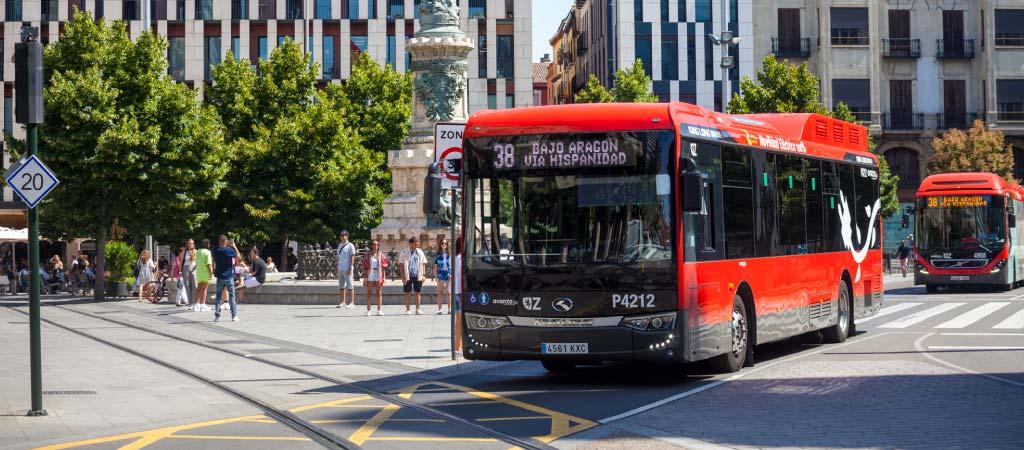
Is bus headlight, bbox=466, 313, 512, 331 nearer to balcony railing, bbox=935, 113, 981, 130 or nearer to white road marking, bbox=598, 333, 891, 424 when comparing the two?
white road marking, bbox=598, 333, 891, 424

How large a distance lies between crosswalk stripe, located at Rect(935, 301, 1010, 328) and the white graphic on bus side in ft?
11.2

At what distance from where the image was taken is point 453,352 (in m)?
18.4

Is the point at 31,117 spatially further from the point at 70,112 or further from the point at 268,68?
the point at 268,68

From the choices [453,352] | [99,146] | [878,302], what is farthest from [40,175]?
[99,146]

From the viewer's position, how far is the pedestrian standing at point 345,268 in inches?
1233

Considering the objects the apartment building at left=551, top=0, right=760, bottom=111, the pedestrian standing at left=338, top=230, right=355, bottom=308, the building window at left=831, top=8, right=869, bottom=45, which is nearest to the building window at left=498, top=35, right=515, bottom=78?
the apartment building at left=551, top=0, right=760, bottom=111

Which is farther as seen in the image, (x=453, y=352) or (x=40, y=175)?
(x=453, y=352)

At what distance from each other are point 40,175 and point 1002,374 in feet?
32.3

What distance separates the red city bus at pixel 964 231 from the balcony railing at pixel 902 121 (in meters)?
34.4

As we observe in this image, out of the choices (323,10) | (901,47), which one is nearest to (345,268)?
(901,47)

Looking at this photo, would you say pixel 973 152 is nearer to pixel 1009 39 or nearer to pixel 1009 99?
pixel 1009 99

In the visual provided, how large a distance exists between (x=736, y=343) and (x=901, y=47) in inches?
2388

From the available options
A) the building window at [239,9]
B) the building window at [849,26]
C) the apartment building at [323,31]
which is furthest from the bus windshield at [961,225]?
the building window at [239,9]

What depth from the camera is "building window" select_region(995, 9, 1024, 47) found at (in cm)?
7288
